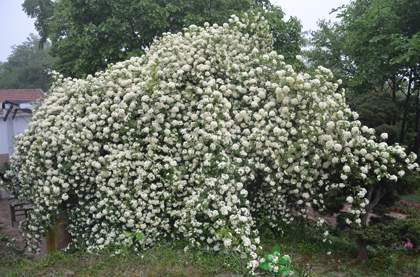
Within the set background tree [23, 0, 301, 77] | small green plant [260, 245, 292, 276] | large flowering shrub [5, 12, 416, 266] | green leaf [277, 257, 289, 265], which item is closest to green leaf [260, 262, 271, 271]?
small green plant [260, 245, 292, 276]

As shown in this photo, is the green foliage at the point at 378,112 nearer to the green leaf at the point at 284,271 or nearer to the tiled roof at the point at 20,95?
the green leaf at the point at 284,271

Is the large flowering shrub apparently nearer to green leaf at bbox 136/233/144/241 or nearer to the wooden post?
green leaf at bbox 136/233/144/241

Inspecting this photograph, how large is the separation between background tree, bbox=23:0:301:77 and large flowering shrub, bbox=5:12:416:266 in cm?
448

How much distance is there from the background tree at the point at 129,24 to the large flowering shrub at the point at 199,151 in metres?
4.48

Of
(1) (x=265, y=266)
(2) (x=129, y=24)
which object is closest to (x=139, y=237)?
(1) (x=265, y=266)

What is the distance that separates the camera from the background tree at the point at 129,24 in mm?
9961

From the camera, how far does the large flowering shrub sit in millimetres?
4469

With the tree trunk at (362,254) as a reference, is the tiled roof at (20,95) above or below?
above

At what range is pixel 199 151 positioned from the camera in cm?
480

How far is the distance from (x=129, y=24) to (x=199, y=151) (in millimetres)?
7124

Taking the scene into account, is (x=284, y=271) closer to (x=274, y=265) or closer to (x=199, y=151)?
(x=274, y=265)

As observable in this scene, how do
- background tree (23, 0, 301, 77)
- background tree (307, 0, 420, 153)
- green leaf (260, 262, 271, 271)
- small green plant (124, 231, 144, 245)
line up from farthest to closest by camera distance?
1. background tree (23, 0, 301, 77)
2. background tree (307, 0, 420, 153)
3. small green plant (124, 231, 144, 245)
4. green leaf (260, 262, 271, 271)

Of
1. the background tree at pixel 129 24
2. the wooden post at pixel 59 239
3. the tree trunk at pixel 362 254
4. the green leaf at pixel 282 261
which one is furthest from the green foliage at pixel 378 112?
the wooden post at pixel 59 239

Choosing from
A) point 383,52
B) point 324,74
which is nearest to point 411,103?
point 383,52
